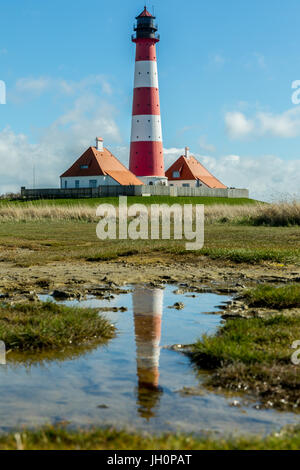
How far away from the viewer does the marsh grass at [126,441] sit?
3.12m

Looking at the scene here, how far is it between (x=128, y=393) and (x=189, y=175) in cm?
6594

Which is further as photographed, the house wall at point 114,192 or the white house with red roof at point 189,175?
the white house with red roof at point 189,175

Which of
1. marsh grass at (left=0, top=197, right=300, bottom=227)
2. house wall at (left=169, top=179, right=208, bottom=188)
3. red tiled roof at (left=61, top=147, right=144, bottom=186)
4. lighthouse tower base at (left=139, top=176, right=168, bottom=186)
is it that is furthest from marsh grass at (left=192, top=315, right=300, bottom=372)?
house wall at (left=169, top=179, right=208, bottom=188)

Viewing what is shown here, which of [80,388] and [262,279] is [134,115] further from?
[80,388]

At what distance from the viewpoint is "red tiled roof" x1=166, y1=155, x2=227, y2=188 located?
69.8 m

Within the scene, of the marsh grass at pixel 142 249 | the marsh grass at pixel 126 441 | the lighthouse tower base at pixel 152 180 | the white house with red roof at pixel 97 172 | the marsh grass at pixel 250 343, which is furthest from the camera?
the white house with red roof at pixel 97 172

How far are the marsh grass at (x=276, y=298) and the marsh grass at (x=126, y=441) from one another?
423cm

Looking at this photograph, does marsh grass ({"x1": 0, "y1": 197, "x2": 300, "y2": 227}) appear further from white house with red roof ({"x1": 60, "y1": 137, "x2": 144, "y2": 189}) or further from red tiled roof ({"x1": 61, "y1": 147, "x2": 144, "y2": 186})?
red tiled roof ({"x1": 61, "y1": 147, "x2": 144, "y2": 186})

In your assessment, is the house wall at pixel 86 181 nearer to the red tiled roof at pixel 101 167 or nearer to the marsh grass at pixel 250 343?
the red tiled roof at pixel 101 167

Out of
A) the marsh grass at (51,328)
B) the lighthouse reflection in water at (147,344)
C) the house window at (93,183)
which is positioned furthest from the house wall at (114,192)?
the marsh grass at (51,328)

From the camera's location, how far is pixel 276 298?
7.61 metres

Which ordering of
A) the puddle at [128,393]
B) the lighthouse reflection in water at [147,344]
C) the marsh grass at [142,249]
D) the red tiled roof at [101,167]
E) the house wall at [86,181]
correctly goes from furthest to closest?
the house wall at [86,181] → the red tiled roof at [101,167] → the marsh grass at [142,249] → the lighthouse reflection in water at [147,344] → the puddle at [128,393]
